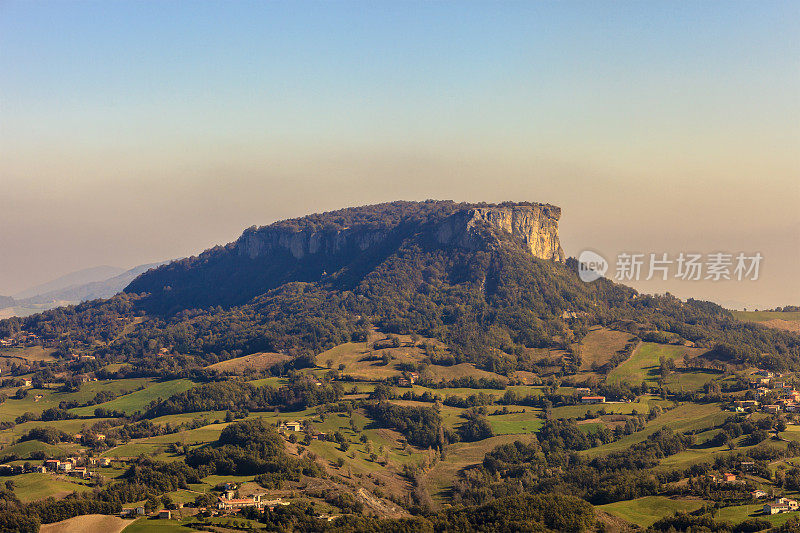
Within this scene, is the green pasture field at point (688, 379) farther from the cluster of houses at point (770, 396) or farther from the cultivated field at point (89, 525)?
the cultivated field at point (89, 525)

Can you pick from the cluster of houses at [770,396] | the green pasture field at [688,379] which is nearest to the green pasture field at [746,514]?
the cluster of houses at [770,396]

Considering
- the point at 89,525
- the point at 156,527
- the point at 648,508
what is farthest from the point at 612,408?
the point at 89,525

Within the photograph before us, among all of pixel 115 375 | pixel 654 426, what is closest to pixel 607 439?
pixel 654 426

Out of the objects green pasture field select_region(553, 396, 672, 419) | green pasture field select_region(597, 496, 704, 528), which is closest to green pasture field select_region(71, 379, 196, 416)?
green pasture field select_region(553, 396, 672, 419)

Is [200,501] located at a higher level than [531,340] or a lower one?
lower

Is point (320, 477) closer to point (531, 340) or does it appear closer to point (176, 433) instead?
point (176, 433)

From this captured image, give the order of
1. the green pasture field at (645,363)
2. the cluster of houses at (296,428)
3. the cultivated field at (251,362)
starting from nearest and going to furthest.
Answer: the cluster of houses at (296,428), the green pasture field at (645,363), the cultivated field at (251,362)

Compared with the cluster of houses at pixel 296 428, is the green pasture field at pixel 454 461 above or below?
below

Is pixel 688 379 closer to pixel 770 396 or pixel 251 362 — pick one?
pixel 770 396
